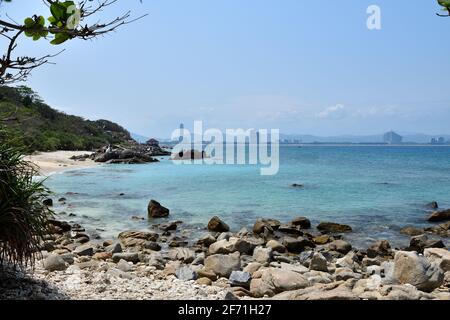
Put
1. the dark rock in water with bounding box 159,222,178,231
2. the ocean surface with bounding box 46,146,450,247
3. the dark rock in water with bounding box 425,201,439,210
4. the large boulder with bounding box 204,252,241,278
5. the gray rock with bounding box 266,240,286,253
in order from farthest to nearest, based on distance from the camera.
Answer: the dark rock in water with bounding box 425,201,439,210
the ocean surface with bounding box 46,146,450,247
the dark rock in water with bounding box 159,222,178,231
the gray rock with bounding box 266,240,286,253
the large boulder with bounding box 204,252,241,278

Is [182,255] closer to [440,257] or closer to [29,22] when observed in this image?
[440,257]

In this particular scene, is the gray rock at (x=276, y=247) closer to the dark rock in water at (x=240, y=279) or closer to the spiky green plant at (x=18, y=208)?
the dark rock in water at (x=240, y=279)

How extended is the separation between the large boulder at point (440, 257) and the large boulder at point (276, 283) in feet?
11.4

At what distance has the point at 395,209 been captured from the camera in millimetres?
19688

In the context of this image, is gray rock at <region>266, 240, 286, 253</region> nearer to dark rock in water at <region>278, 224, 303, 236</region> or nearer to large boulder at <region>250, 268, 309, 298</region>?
dark rock in water at <region>278, 224, 303, 236</region>

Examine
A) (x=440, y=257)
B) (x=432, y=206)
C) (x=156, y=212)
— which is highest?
(x=440, y=257)

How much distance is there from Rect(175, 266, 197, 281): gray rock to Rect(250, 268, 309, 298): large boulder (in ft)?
3.62

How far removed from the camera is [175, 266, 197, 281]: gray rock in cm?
734

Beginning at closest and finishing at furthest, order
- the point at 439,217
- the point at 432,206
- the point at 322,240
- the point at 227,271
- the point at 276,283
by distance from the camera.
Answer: the point at 276,283
the point at 227,271
the point at 322,240
the point at 439,217
the point at 432,206

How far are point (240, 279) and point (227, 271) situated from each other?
59cm

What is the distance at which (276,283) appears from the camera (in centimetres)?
652

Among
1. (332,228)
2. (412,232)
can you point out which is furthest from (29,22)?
(412,232)

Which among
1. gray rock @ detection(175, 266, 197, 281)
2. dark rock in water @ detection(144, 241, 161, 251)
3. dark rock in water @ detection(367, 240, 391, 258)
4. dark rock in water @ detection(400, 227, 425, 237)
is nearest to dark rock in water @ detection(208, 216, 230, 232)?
dark rock in water @ detection(144, 241, 161, 251)
